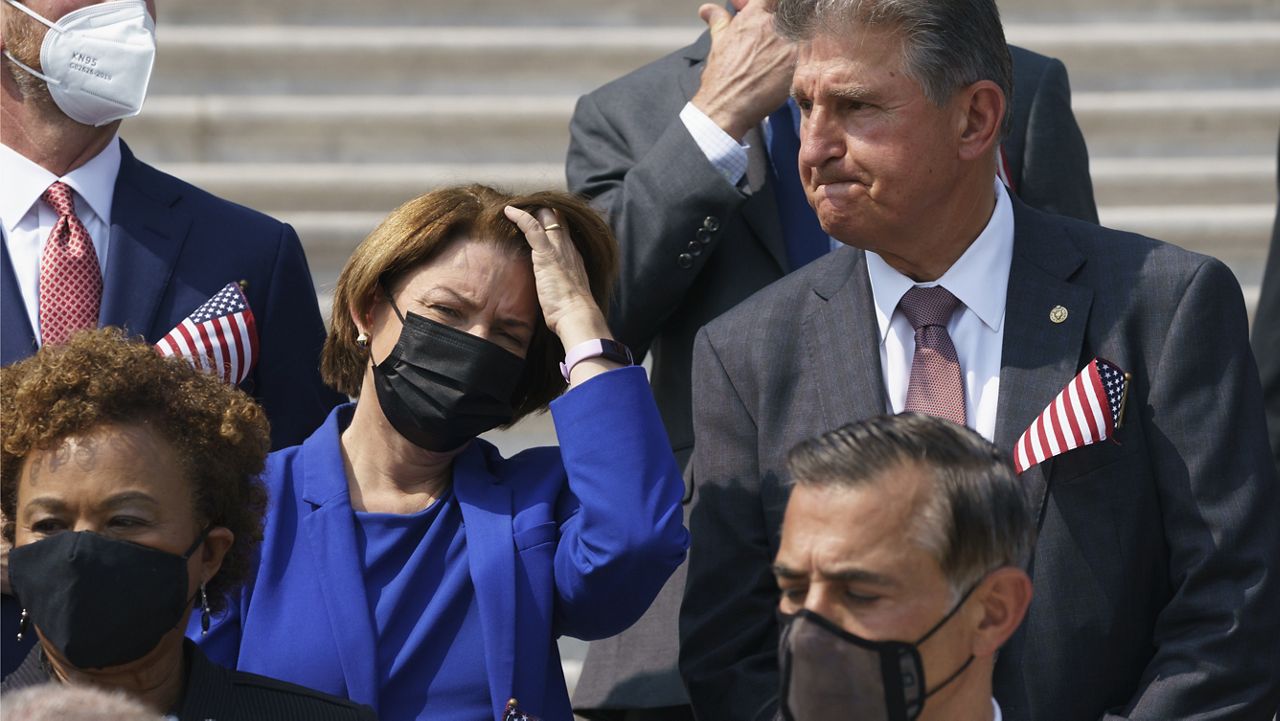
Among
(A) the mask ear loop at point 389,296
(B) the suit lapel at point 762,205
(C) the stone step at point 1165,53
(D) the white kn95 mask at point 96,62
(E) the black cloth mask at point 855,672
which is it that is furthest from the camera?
(C) the stone step at point 1165,53

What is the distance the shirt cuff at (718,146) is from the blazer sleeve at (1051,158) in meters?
0.70

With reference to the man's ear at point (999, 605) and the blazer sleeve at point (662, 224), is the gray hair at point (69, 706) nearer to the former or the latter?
the man's ear at point (999, 605)

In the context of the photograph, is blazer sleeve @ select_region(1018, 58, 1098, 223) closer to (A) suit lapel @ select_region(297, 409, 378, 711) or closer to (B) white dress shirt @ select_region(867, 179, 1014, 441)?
(B) white dress shirt @ select_region(867, 179, 1014, 441)

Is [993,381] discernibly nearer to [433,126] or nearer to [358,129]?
[433,126]

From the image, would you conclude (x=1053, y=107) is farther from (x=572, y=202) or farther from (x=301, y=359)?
(x=301, y=359)

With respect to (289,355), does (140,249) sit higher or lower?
higher

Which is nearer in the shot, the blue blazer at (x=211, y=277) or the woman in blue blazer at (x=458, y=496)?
the woman in blue blazer at (x=458, y=496)

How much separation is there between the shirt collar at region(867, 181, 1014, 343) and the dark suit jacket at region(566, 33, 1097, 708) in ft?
1.70

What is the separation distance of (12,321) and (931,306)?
1881mm

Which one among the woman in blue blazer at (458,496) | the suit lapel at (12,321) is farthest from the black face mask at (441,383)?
the suit lapel at (12,321)

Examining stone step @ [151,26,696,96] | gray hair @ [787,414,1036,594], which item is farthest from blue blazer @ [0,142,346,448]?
stone step @ [151,26,696,96]

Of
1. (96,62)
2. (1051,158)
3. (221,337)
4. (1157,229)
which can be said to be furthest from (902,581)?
(1157,229)

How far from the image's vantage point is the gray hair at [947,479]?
2.85m

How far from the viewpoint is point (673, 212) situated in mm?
4066
